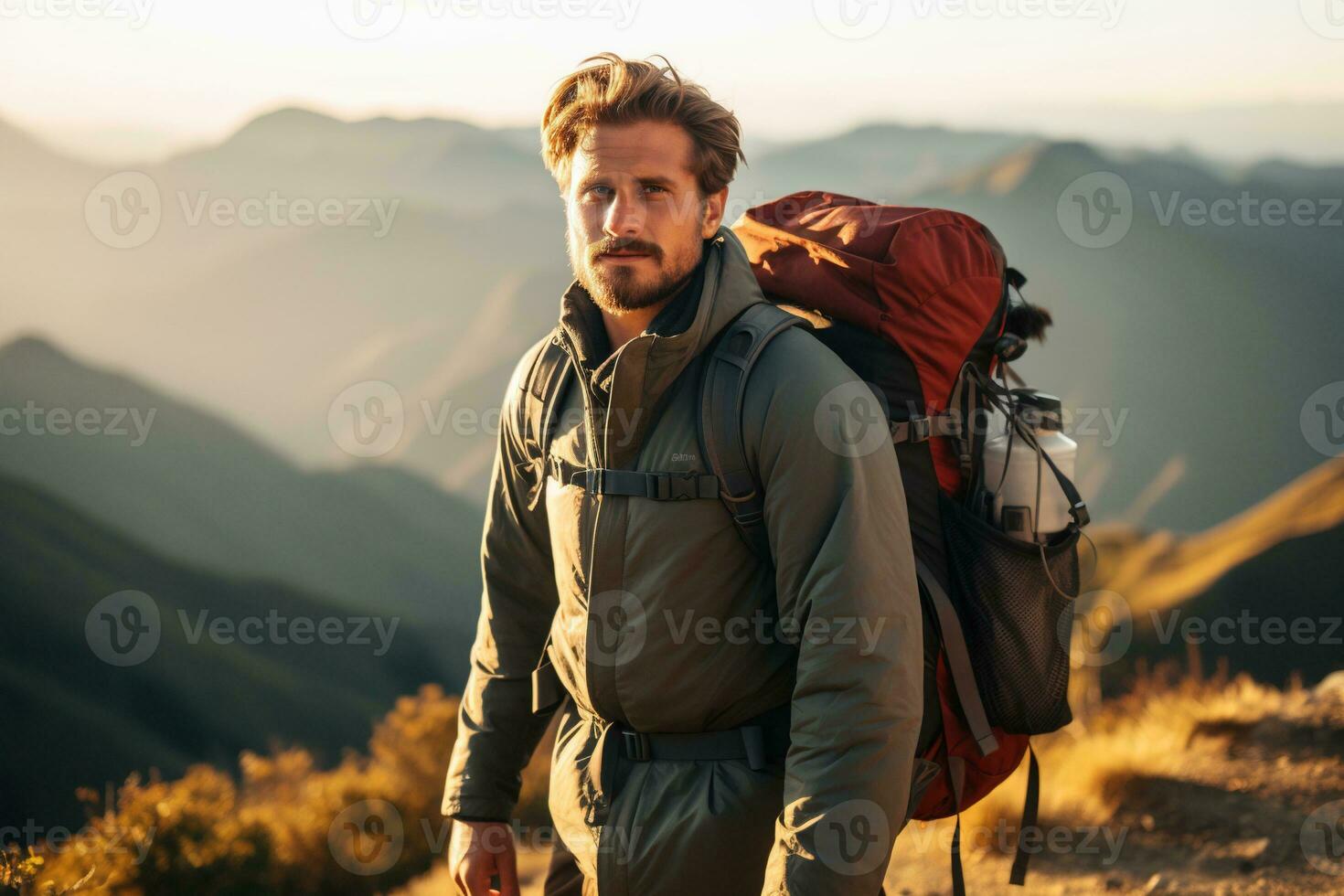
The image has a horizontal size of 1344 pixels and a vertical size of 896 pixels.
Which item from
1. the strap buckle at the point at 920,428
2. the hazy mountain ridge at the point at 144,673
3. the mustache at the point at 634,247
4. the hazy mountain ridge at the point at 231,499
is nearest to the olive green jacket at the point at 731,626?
Result: the mustache at the point at 634,247

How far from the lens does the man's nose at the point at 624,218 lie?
2.40 meters

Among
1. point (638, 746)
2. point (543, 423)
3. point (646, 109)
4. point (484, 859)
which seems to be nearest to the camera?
point (638, 746)

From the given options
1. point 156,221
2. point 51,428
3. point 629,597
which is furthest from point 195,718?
point 629,597

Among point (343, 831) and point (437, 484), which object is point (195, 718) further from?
point (437, 484)

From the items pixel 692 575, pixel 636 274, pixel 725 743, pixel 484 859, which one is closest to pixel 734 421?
pixel 692 575

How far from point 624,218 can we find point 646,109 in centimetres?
27

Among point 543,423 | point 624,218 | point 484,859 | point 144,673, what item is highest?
point 624,218

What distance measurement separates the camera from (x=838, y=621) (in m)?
2.07

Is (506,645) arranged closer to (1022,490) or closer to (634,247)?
(634,247)

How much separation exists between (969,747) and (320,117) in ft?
24.8

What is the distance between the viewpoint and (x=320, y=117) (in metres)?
8.41

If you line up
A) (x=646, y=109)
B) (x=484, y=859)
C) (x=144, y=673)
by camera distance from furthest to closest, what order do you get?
(x=144, y=673)
(x=484, y=859)
(x=646, y=109)

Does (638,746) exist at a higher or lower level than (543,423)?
lower

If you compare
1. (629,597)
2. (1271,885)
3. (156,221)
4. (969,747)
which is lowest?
(1271,885)
